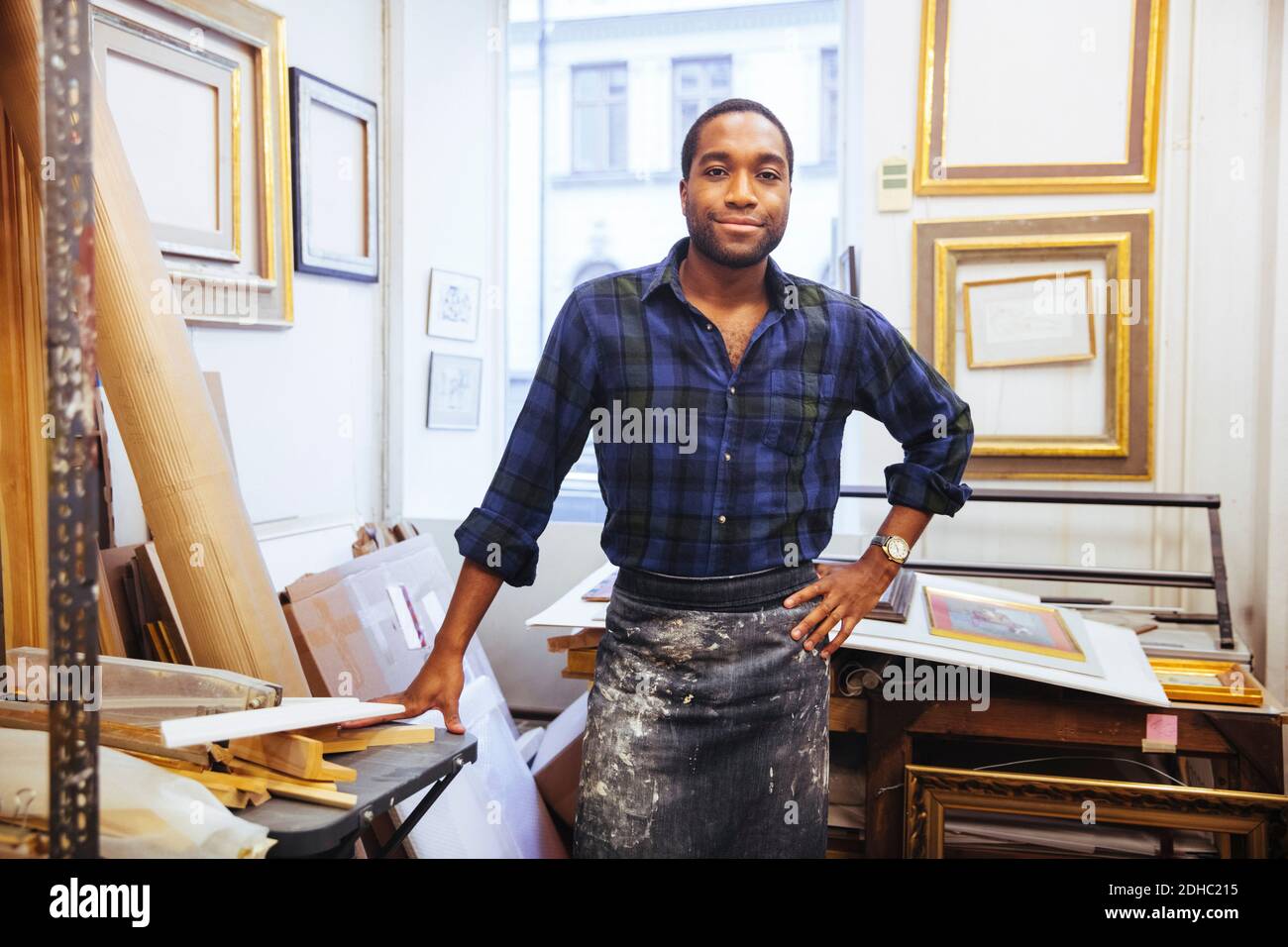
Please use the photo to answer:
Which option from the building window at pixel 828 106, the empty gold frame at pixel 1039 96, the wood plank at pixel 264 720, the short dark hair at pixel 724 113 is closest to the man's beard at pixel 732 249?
the short dark hair at pixel 724 113

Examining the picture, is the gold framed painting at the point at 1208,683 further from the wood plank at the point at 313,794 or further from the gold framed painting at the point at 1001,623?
the wood plank at the point at 313,794

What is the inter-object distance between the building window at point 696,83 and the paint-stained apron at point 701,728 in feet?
9.19

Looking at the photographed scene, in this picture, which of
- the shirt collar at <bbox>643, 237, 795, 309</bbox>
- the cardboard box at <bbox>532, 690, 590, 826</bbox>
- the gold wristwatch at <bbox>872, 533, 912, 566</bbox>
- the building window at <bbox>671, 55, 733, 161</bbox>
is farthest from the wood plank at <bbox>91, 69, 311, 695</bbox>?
the building window at <bbox>671, 55, 733, 161</bbox>

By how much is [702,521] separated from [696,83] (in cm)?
295

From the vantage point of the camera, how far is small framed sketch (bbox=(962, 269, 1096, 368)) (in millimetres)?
2951

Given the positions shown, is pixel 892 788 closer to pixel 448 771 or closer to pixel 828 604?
pixel 828 604

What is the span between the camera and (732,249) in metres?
1.59

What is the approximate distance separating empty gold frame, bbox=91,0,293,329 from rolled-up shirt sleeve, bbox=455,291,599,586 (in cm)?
130

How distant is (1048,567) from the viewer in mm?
2777

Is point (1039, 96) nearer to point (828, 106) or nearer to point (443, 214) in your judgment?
point (828, 106)

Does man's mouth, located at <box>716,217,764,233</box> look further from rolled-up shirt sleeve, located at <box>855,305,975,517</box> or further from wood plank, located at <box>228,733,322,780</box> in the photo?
wood plank, located at <box>228,733,322,780</box>

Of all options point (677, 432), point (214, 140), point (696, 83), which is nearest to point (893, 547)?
point (677, 432)
